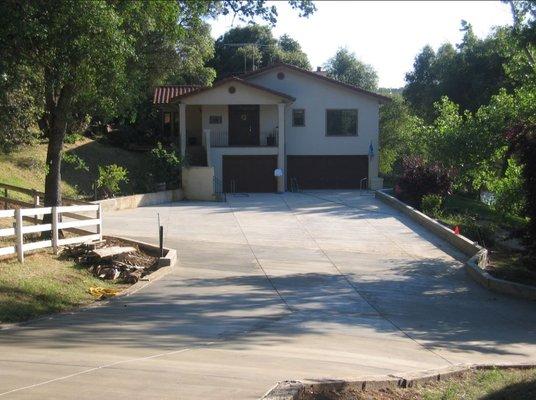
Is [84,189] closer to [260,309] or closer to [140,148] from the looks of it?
[140,148]

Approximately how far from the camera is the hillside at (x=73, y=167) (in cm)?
2870

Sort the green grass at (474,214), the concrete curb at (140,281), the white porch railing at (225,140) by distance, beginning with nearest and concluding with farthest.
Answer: the concrete curb at (140,281) < the green grass at (474,214) < the white porch railing at (225,140)

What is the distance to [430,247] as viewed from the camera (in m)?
22.5

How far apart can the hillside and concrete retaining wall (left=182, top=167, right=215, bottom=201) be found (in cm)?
228

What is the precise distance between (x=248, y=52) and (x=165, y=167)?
75.8 feet

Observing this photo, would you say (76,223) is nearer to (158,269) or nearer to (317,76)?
(158,269)

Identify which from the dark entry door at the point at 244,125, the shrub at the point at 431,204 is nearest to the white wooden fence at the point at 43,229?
the shrub at the point at 431,204

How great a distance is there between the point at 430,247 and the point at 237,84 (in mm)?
18703

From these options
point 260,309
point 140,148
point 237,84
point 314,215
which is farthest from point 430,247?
point 140,148

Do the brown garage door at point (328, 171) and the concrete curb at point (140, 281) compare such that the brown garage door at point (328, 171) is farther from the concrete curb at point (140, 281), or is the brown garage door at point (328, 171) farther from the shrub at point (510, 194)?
the concrete curb at point (140, 281)

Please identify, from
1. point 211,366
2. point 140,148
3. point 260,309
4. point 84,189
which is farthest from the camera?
point 140,148

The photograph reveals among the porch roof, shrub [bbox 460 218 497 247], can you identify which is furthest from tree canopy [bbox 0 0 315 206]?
the porch roof

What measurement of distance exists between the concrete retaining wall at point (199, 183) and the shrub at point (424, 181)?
9222mm

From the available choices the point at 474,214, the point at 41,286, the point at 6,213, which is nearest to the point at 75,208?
the point at 6,213
